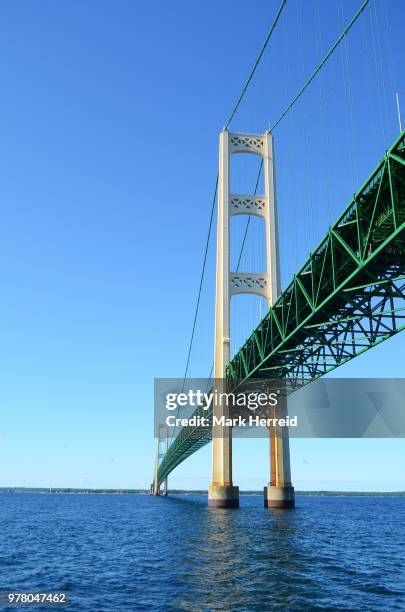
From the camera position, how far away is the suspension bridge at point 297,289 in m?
20.7

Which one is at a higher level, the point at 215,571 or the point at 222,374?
the point at 222,374

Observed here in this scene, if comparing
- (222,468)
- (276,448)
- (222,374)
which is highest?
(222,374)

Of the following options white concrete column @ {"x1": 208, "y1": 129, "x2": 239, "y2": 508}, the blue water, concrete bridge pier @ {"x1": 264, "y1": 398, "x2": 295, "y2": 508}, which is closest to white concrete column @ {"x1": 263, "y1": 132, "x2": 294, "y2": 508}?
concrete bridge pier @ {"x1": 264, "y1": 398, "x2": 295, "y2": 508}

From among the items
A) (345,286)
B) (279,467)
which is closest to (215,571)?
(345,286)

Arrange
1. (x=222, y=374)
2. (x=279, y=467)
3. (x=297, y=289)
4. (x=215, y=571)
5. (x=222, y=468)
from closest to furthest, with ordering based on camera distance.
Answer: (x=215, y=571) → (x=297, y=289) → (x=222, y=468) → (x=279, y=467) → (x=222, y=374)

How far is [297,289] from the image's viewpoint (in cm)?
2870

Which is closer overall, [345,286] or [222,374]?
[345,286]

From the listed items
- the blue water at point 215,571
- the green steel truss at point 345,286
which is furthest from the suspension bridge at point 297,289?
the blue water at point 215,571

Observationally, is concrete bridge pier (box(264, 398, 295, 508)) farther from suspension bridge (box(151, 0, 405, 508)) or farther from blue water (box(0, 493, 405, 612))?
blue water (box(0, 493, 405, 612))

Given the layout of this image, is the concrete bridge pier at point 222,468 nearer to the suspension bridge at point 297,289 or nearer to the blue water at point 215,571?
the suspension bridge at point 297,289

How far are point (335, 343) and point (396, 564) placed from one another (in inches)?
477

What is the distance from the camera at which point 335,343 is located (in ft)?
100

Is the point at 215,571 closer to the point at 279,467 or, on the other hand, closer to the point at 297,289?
the point at 297,289

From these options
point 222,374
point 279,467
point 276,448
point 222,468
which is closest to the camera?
point 222,468
